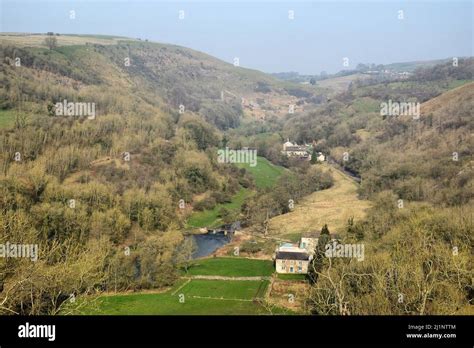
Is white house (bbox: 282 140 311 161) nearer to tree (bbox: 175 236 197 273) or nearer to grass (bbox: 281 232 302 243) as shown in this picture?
grass (bbox: 281 232 302 243)

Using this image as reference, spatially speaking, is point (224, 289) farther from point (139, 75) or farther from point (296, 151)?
point (139, 75)

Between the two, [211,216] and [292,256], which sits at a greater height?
[292,256]

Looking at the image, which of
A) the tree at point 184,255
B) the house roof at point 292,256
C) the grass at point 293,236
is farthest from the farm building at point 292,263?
the grass at point 293,236

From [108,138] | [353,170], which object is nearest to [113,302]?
[108,138]

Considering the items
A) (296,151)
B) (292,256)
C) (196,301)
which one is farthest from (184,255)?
(296,151)

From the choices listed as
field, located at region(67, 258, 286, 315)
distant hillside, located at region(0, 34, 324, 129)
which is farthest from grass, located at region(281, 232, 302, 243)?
distant hillside, located at region(0, 34, 324, 129)
